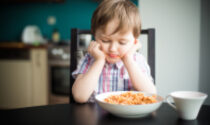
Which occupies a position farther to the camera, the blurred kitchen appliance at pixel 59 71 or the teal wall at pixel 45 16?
the teal wall at pixel 45 16

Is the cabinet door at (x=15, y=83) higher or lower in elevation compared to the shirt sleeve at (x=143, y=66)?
lower

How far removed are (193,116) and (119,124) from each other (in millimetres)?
231

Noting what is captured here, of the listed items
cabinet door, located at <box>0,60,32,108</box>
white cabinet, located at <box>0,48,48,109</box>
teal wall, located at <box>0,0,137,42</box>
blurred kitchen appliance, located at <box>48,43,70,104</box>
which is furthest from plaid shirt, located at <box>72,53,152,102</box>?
teal wall, located at <box>0,0,137,42</box>

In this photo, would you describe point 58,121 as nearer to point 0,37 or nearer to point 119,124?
point 119,124

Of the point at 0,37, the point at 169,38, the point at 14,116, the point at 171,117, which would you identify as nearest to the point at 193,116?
the point at 171,117

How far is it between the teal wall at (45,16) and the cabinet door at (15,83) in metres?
0.76

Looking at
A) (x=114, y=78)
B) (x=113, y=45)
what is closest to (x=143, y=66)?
(x=114, y=78)

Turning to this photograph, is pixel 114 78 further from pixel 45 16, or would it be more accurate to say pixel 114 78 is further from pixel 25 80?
pixel 45 16

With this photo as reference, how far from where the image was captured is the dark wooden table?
69 centimetres

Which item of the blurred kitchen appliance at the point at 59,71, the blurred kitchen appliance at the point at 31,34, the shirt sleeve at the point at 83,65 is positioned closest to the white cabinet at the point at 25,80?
the blurred kitchen appliance at the point at 59,71

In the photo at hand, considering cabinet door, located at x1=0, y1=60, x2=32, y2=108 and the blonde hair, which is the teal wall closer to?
cabinet door, located at x1=0, y1=60, x2=32, y2=108

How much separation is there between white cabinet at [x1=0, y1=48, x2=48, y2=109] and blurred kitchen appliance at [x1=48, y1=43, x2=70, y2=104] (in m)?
0.11

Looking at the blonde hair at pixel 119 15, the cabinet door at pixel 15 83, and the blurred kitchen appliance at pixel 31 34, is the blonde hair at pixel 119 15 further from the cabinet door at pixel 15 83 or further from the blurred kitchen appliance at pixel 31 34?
the blurred kitchen appliance at pixel 31 34

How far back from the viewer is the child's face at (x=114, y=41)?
978mm
